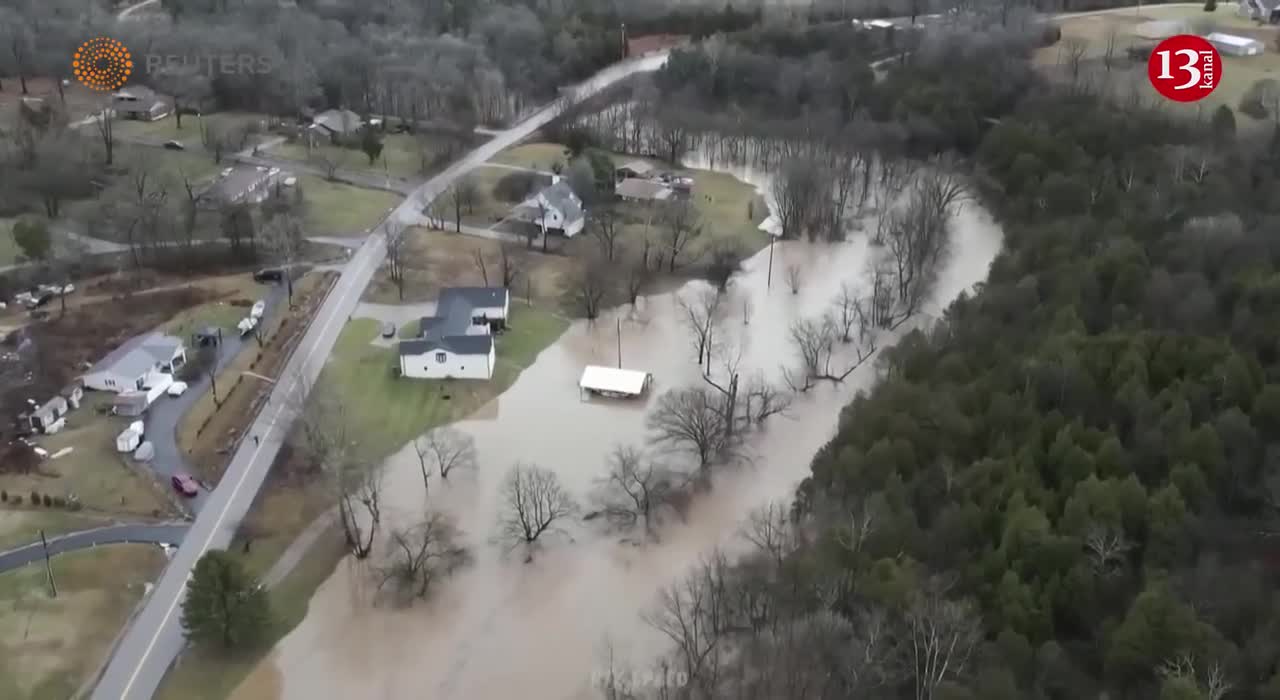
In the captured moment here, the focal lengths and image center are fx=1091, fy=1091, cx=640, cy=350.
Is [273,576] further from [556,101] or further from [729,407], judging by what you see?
[556,101]

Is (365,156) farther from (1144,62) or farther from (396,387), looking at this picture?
(1144,62)

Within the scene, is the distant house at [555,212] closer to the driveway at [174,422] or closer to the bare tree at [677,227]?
the bare tree at [677,227]

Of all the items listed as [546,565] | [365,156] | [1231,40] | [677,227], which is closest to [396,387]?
[546,565]

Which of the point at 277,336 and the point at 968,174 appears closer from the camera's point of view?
the point at 277,336

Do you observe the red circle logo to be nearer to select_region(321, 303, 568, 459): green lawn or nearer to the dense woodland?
the dense woodland

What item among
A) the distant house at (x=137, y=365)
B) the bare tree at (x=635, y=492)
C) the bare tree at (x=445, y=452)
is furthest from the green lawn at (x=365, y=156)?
the bare tree at (x=635, y=492)

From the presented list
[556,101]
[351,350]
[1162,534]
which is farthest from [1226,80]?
[351,350]

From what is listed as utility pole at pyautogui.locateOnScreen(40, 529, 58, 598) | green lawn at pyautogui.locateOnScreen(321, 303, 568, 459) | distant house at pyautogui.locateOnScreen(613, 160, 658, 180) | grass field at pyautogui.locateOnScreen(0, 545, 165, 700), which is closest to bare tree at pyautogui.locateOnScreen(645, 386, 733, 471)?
green lawn at pyautogui.locateOnScreen(321, 303, 568, 459)
